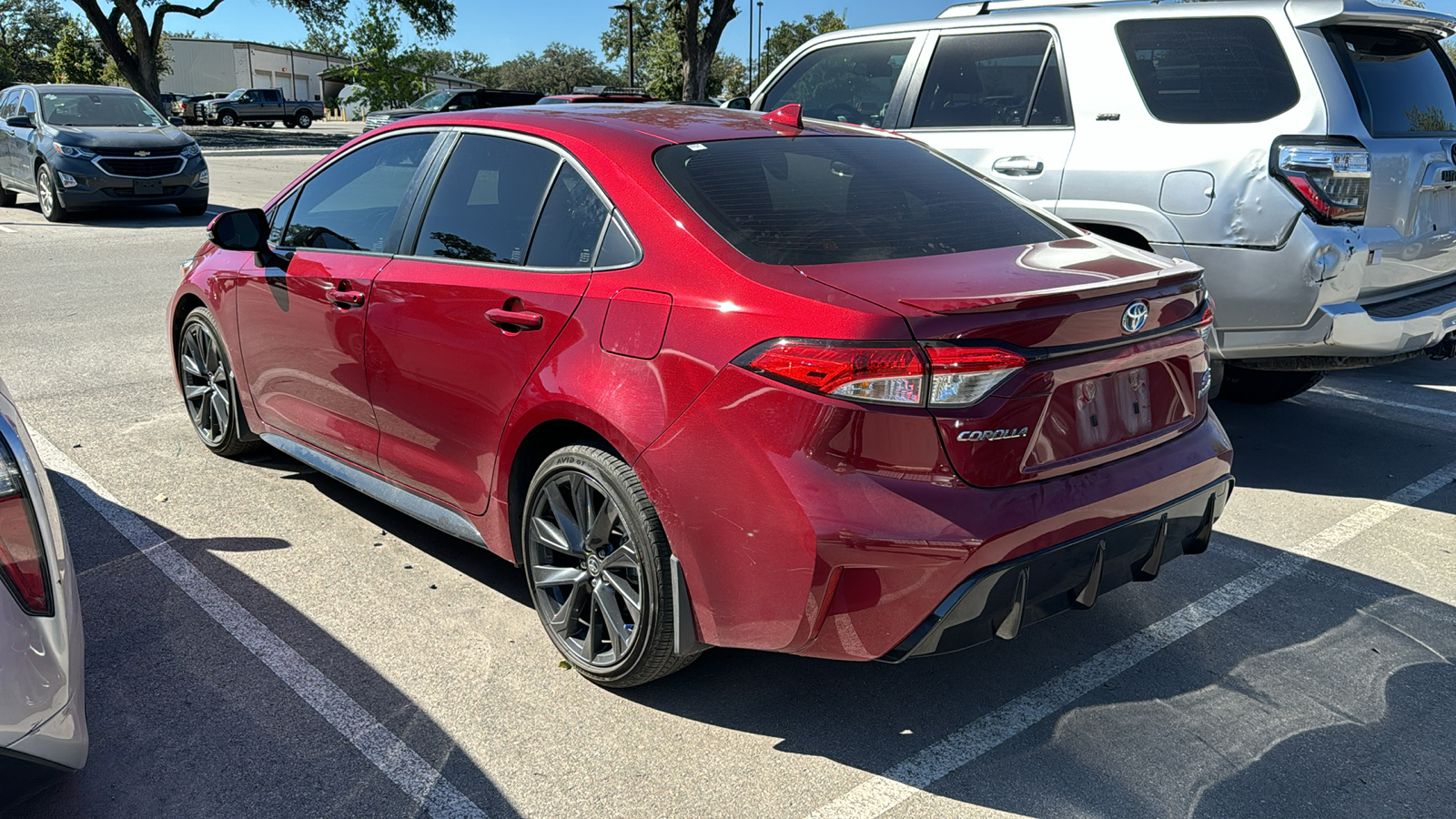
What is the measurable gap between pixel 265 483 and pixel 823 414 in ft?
10.7

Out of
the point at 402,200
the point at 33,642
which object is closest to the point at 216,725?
the point at 33,642

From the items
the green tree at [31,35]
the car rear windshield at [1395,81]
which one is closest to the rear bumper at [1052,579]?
the car rear windshield at [1395,81]

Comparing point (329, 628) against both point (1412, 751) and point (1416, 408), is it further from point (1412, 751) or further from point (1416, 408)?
point (1416, 408)

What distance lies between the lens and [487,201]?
11.7 ft

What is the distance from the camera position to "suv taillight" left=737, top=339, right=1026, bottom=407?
249 centimetres

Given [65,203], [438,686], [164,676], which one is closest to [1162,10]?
[438,686]

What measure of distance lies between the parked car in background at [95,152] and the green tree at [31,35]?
62.4 m

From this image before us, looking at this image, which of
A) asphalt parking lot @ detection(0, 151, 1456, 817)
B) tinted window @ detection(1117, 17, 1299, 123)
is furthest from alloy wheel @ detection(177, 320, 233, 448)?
tinted window @ detection(1117, 17, 1299, 123)

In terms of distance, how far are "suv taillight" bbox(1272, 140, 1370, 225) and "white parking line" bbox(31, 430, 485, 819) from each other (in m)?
3.99

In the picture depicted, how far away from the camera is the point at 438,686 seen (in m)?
3.19

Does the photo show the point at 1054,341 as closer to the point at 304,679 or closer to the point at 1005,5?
the point at 304,679

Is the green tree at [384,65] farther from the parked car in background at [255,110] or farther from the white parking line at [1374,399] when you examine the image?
the white parking line at [1374,399]

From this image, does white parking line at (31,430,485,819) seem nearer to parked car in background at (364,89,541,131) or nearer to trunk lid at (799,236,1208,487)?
trunk lid at (799,236,1208,487)

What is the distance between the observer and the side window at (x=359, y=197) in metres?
3.93
